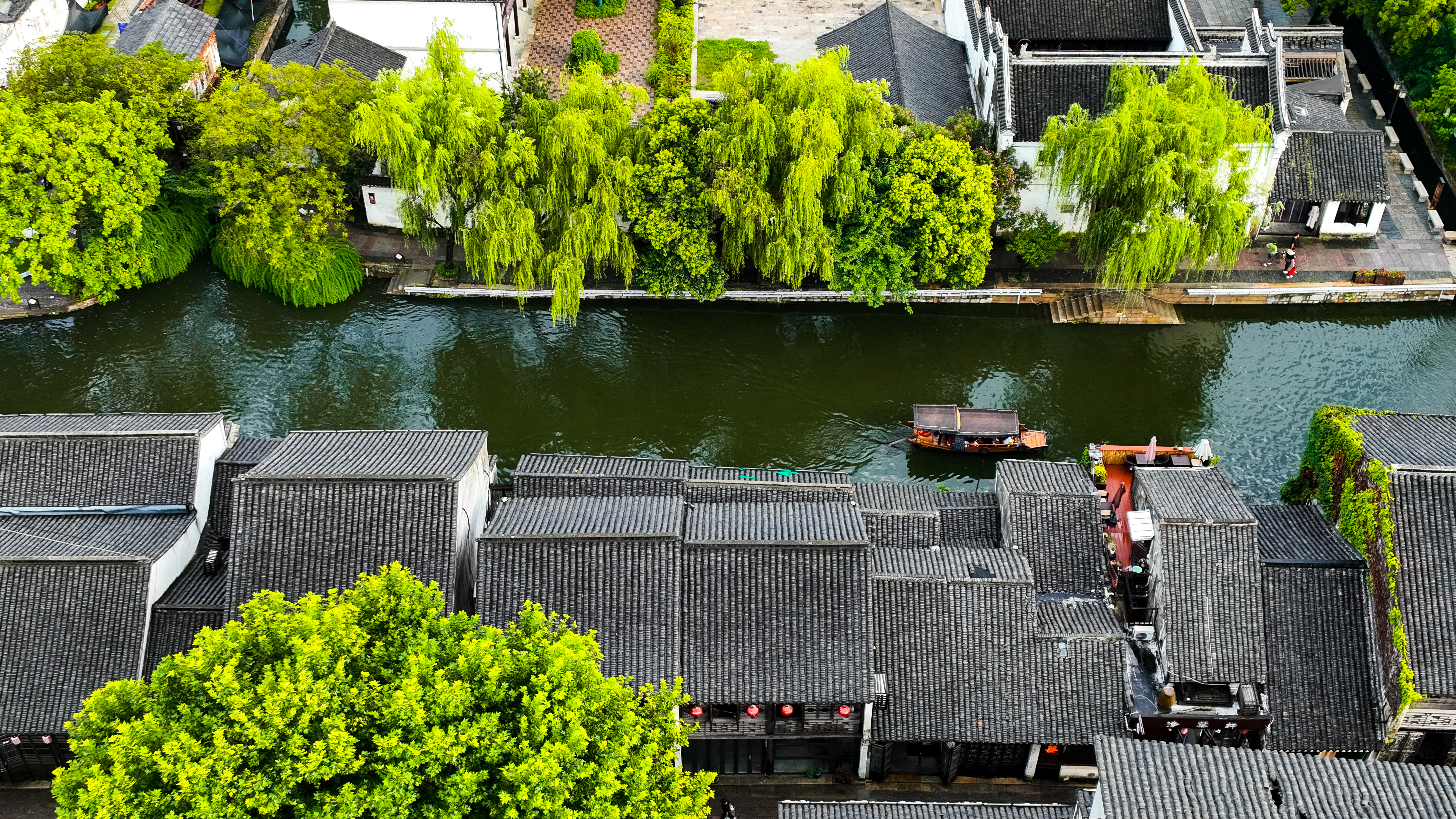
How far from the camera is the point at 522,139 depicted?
49.4m

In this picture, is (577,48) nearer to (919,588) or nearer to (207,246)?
(207,246)

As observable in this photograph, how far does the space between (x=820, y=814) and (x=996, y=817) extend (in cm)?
454

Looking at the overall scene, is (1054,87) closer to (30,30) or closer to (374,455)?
(374,455)

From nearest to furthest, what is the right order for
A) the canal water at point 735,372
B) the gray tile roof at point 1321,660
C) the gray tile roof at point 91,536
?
1. the gray tile roof at point 91,536
2. the gray tile roof at point 1321,660
3. the canal water at point 735,372

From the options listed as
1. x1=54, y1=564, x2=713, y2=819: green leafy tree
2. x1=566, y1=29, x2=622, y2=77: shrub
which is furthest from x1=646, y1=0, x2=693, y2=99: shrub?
x1=54, y1=564, x2=713, y2=819: green leafy tree

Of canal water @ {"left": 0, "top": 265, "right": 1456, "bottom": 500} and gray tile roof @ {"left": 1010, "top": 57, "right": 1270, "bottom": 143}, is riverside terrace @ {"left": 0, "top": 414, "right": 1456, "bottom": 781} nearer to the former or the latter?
canal water @ {"left": 0, "top": 265, "right": 1456, "bottom": 500}

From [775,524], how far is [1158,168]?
23.4 metres

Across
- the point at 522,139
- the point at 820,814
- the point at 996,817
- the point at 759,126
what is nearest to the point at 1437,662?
the point at 996,817

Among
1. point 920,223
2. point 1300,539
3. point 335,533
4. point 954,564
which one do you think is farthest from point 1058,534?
point 335,533

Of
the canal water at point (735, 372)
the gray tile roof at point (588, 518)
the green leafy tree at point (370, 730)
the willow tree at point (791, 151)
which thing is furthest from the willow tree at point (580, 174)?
the green leafy tree at point (370, 730)

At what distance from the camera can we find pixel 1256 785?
28312 millimetres

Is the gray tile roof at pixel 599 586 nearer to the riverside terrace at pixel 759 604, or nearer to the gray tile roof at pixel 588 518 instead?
the riverside terrace at pixel 759 604

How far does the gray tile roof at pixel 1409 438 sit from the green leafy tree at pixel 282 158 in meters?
40.5

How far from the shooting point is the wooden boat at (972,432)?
49.3 meters
